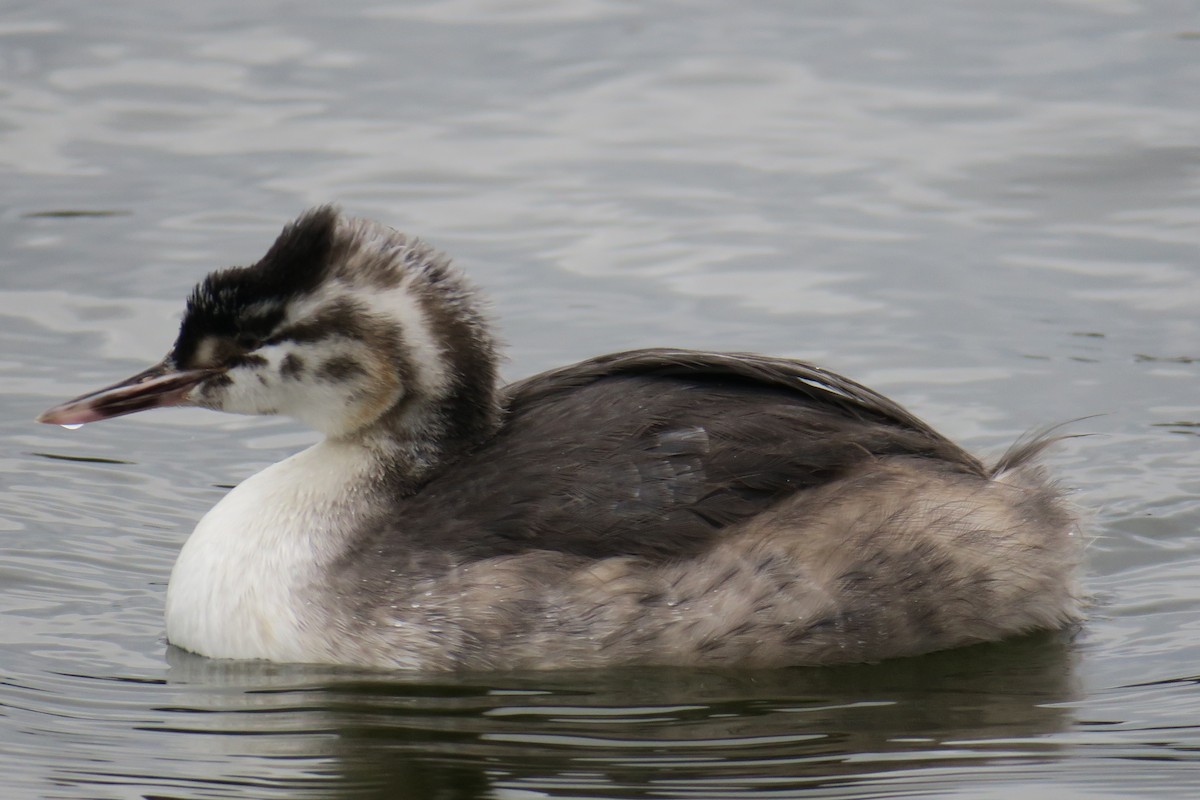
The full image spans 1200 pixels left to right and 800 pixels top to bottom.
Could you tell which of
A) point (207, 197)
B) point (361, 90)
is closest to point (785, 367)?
point (207, 197)

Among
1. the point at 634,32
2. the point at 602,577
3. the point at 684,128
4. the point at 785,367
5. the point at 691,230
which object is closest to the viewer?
the point at 602,577

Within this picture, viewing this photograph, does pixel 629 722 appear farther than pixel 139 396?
No

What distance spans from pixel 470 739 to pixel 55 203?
702cm

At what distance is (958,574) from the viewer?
25.0ft

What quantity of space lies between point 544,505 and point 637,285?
4344mm

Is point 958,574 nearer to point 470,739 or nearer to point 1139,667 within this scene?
point 1139,667

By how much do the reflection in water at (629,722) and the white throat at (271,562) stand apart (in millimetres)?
105

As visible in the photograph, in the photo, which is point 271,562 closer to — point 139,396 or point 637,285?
point 139,396

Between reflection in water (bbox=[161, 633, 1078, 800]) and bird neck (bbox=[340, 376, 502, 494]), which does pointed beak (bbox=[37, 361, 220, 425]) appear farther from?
reflection in water (bbox=[161, 633, 1078, 800])

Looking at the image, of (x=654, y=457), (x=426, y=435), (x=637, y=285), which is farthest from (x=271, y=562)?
(x=637, y=285)

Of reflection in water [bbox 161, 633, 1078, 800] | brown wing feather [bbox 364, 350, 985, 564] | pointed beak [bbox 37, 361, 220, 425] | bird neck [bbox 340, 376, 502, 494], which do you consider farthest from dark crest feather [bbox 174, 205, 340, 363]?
reflection in water [bbox 161, 633, 1078, 800]

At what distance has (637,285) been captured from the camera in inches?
458

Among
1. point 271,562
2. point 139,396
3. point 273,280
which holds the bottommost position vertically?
point 271,562

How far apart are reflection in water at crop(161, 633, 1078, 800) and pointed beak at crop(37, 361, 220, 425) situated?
96cm
